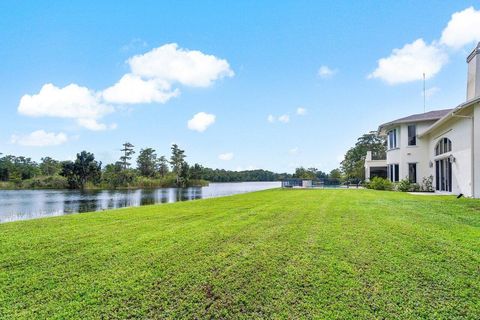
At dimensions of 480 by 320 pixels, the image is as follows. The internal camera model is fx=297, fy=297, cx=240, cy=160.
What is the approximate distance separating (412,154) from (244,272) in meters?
19.1

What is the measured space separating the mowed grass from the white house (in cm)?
763

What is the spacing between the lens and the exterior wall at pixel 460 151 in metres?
12.1

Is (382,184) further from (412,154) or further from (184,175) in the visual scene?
(184,175)

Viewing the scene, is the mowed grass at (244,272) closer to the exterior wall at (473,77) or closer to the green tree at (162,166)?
the exterior wall at (473,77)

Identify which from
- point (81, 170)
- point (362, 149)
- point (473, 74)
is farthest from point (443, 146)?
point (81, 170)

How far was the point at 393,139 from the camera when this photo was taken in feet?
68.5

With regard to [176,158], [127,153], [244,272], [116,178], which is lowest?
[116,178]

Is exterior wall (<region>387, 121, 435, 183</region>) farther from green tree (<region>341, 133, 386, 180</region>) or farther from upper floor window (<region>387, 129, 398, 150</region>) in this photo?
green tree (<region>341, 133, 386, 180</region>)

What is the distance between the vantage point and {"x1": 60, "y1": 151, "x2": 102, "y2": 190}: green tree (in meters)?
48.5

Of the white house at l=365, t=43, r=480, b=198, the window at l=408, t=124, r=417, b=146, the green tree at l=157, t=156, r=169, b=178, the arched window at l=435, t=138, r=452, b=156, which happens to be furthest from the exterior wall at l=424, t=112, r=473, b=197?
the green tree at l=157, t=156, r=169, b=178

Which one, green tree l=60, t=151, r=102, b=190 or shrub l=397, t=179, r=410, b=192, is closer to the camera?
shrub l=397, t=179, r=410, b=192

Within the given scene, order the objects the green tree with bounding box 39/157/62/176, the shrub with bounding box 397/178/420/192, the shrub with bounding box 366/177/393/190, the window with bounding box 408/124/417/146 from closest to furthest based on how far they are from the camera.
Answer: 1. the shrub with bounding box 397/178/420/192
2. the window with bounding box 408/124/417/146
3. the shrub with bounding box 366/177/393/190
4. the green tree with bounding box 39/157/62/176

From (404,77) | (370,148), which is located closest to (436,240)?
(404,77)

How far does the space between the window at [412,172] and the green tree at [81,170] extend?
155 ft
